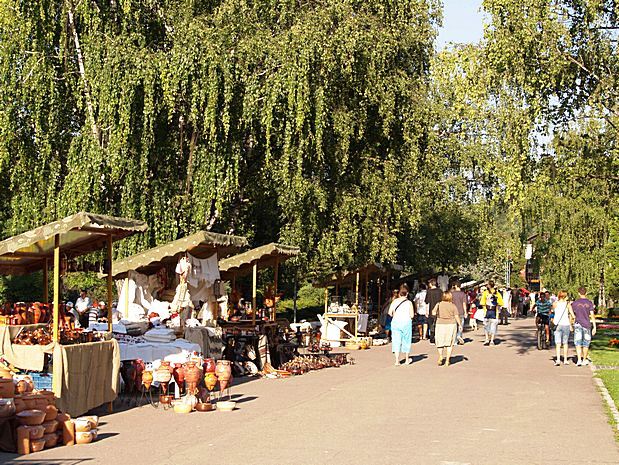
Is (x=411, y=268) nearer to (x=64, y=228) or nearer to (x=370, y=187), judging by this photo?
(x=370, y=187)

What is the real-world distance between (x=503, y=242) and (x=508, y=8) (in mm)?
24615

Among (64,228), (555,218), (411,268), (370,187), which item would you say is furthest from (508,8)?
(555,218)

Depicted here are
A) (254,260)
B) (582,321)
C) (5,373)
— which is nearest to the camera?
(5,373)

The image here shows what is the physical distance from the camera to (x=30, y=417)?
11.2 meters

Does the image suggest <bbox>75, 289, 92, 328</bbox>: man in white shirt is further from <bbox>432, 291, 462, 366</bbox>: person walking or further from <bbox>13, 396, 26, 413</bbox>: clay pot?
<bbox>13, 396, 26, 413</bbox>: clay pot

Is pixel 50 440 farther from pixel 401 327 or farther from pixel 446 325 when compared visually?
pixel 446 325

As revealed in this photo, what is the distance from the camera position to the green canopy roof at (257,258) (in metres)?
22.1

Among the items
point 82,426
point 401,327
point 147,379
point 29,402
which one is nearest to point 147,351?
point 147,379

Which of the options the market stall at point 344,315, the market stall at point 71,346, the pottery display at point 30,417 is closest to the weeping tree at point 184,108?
the market stall at point 344,315

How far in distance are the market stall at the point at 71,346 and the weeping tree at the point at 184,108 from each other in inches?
345

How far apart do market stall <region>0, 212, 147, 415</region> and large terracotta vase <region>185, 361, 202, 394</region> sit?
1.04 meters

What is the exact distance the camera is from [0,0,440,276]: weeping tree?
2373 centimetres

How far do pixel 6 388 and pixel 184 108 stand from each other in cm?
1374

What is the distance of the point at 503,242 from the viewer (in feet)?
158
